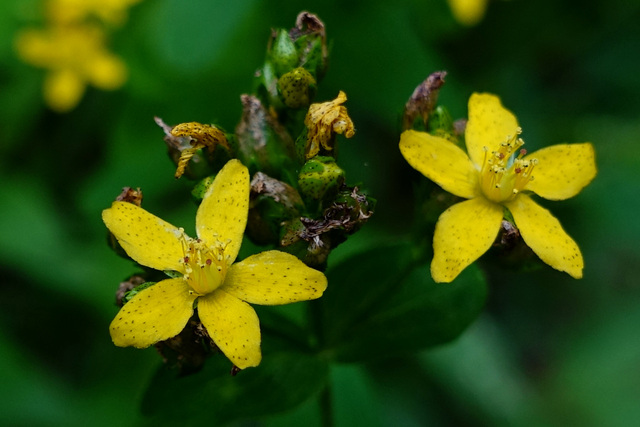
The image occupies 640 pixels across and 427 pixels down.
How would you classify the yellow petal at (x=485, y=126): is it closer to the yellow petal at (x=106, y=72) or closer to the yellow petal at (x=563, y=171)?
the yellow petal at (x=563, y=171)

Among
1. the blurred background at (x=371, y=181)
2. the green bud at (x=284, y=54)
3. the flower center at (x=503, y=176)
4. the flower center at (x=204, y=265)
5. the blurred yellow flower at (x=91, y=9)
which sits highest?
the green bud at (x=284, y=54)

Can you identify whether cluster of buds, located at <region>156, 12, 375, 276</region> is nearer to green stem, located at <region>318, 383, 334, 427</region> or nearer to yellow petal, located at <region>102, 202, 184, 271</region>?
yellow petal, located at <region>102, 202, 184, 271</region>

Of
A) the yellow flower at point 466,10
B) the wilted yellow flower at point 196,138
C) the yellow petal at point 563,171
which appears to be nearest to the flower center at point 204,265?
the wilted yellow flower at point 196,138

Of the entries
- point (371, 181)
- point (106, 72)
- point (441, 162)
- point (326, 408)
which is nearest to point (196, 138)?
point (441, 162)

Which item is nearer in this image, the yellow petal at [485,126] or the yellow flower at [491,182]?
the yellow flower at [491,182]

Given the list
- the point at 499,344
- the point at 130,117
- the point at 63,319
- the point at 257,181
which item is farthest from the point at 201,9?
the point at 499,344

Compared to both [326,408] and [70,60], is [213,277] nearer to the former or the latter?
[326,408]

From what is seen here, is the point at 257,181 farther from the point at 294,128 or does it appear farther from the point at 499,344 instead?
the point at 499,344

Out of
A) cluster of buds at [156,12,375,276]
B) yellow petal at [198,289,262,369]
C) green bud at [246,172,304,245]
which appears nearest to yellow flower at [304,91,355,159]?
cluster of buds at [156,12,375,276]
